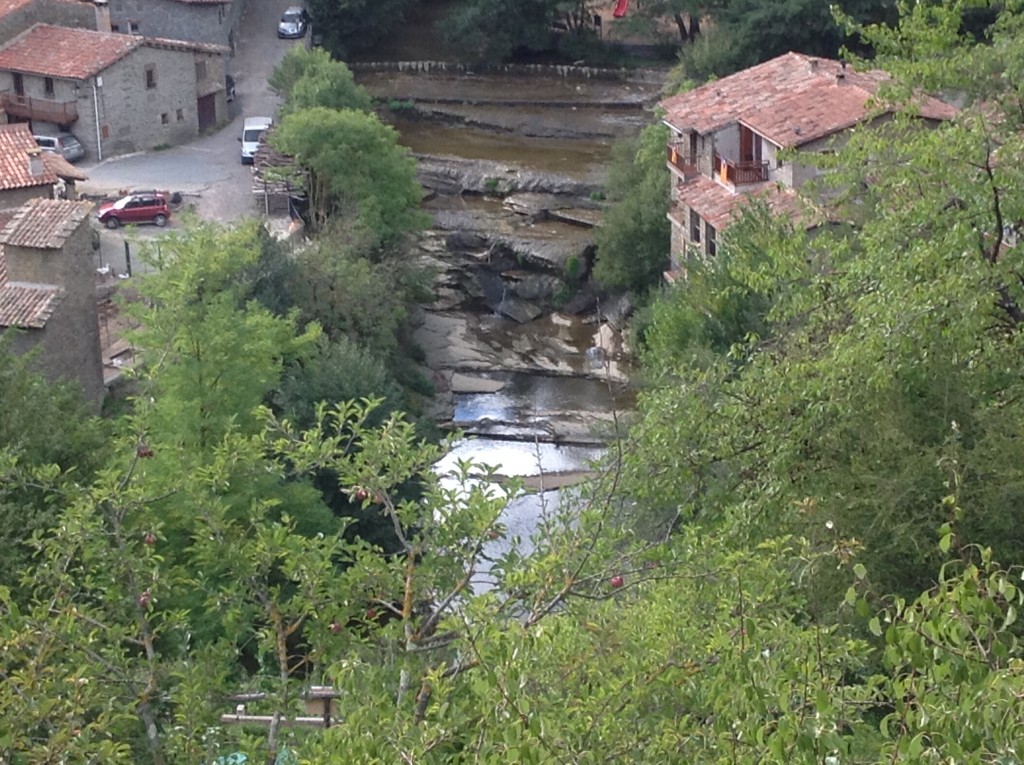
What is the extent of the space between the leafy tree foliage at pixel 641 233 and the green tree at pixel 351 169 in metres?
5.49

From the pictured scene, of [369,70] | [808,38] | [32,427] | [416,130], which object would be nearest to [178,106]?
[416,130]

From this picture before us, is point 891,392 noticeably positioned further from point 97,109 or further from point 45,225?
point 97,109

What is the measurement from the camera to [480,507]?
1041cm

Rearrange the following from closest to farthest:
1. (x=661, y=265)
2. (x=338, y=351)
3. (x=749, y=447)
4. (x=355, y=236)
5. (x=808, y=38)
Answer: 1. (x=749, y=447)
2. (x=338, y=351)
3. (x=355, y=236)
4. (x=661, y=265)
5. (x=808, y=38)

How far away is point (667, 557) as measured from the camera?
36.7 ft

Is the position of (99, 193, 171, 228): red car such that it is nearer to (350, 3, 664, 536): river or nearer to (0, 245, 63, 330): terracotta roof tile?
(350, 3, 664, 536): river

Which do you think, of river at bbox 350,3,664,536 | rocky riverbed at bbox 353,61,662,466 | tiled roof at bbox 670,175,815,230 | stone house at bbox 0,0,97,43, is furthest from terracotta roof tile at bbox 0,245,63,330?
stone house at bbox 0,0,97,43

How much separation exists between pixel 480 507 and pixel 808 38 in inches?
1869

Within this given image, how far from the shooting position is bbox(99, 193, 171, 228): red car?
1556 inches

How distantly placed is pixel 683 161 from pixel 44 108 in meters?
20.1

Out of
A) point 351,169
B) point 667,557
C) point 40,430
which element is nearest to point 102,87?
point 351,169

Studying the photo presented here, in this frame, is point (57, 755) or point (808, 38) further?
point (808, 38)

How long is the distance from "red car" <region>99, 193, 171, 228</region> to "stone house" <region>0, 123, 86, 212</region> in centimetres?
406

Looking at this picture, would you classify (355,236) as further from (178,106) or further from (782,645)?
(782,645)
